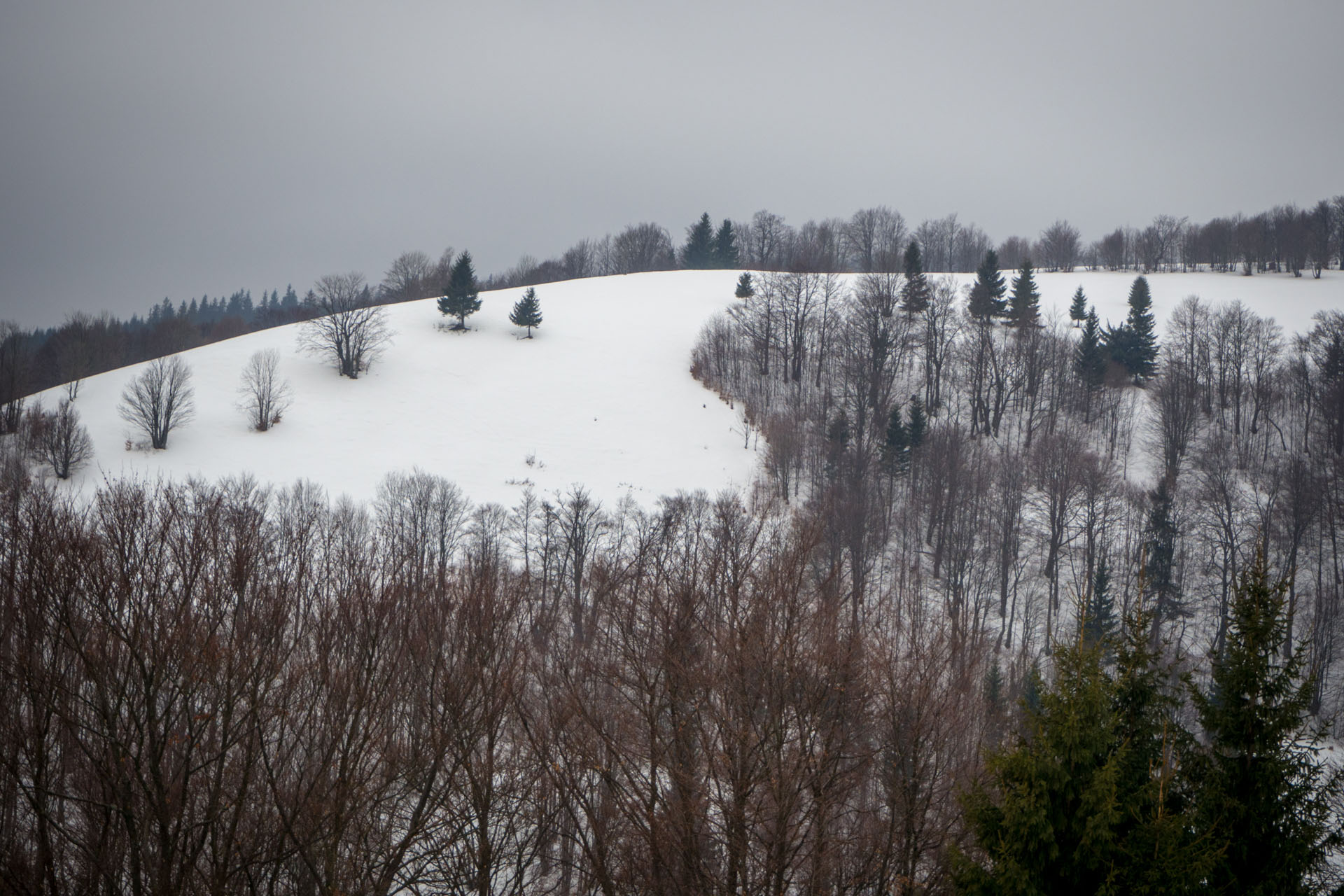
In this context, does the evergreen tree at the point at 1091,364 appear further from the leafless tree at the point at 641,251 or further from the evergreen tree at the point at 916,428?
the leafless tree at the point at 641,251

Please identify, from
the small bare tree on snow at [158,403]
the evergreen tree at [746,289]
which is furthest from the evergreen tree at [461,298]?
the evergreen tree at [746,289]

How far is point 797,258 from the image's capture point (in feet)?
285

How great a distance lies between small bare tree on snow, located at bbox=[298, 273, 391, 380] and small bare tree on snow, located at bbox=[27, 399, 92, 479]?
1645cm

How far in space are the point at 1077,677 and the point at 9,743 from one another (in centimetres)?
1473

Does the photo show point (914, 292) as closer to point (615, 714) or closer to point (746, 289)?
point (746, 289)

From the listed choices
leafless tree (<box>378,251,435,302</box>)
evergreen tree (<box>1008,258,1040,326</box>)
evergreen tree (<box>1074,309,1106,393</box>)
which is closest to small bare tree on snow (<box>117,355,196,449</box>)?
leafless tree (<box>378,251,435,302</box>)

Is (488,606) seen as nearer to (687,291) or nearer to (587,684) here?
(587,684)

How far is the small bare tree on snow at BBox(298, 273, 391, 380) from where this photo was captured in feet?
170

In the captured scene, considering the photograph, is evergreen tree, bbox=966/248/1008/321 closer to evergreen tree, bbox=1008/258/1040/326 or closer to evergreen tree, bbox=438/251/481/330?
evergreen tree, bbox=1008/258/1040/326

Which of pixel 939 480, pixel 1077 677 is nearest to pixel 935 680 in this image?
pixel 1077 677

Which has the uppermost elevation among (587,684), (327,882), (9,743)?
(9,743)

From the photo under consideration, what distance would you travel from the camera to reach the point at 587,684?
18469mm

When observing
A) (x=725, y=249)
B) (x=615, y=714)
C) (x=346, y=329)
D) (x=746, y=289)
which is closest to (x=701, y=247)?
(x=725, y=249)

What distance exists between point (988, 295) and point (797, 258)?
102 ft
